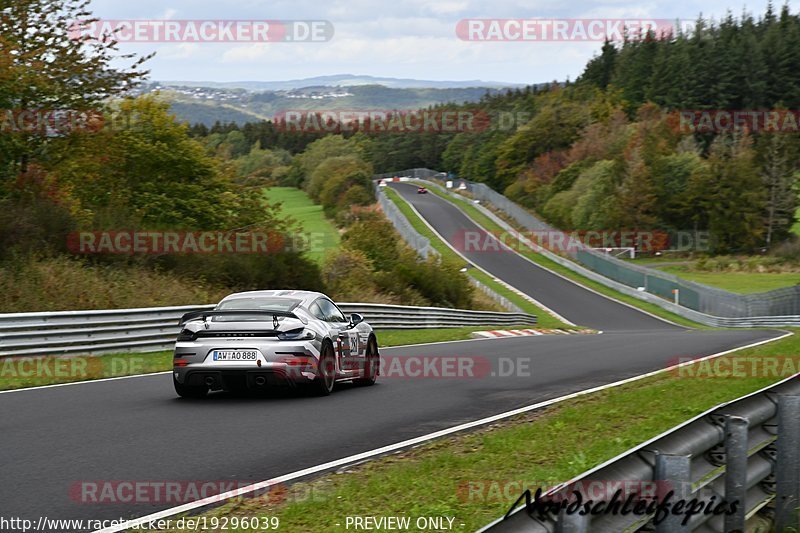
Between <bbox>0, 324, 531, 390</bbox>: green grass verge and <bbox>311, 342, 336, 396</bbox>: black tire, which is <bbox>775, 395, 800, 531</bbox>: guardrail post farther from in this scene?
<bbox>0, 324, 531, 390</bbox>: green grass verge

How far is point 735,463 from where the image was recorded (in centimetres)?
573

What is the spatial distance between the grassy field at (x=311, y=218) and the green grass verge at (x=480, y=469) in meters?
Answer: 47.6

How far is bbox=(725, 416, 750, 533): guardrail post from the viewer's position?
18.8ft

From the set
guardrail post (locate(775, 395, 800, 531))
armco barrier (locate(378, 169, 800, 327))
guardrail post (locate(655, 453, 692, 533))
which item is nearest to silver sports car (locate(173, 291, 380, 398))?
guardrail post (locate(775, 395, 800, 531))

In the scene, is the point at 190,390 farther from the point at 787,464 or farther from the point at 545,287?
the point at 545,287

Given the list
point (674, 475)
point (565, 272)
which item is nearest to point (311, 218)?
point (565, 272)

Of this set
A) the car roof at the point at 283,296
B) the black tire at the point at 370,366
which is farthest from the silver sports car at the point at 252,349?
the black tire at the point at 370,366

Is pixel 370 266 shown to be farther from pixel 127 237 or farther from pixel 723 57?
pixel 723 57

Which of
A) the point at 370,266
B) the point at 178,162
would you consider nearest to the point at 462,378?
the point at 178,162

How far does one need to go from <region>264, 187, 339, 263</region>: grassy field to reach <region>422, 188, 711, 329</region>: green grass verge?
13.1 meters

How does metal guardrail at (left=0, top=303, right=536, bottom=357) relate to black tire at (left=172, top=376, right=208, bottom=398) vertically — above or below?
below

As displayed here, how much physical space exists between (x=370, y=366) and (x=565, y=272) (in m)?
55.0

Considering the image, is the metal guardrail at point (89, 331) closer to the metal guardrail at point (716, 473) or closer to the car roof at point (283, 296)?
the car roof at point (283, 296)

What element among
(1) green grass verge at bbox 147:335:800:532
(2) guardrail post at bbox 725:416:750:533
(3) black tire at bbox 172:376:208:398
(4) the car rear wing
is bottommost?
(3) black tire at bbox 172:376:208:398
